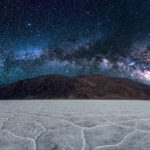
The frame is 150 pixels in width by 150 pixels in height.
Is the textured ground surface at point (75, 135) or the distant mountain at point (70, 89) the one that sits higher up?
the distant mountain at point (70, 89)

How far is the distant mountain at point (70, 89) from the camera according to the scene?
27.1m

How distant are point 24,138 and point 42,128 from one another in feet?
1.45

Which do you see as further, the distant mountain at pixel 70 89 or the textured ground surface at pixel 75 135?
the distant mountain at pixel 70 89

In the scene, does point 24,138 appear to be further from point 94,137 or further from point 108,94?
point 108,94

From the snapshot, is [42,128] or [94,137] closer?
[94,137]

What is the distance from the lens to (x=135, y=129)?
2859 millimetres

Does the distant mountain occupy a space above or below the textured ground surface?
above

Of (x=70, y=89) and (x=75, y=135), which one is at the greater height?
(x=70, y=89)

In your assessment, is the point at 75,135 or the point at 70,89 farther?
the point at 70,89

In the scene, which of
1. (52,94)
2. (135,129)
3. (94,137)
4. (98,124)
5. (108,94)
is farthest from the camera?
(108,94)

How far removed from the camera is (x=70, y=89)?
27.6 metres

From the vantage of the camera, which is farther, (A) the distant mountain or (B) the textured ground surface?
(A) the distant mountain

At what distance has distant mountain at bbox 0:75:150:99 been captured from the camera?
88.8 feet

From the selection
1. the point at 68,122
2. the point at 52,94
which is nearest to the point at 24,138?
the point at 68,122
